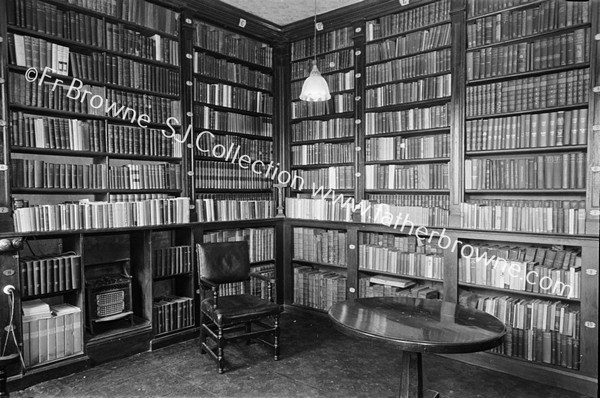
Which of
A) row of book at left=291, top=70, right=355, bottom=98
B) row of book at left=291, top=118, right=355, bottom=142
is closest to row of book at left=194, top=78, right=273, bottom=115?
row of book at left=291, top=118, right=355, bottom=142

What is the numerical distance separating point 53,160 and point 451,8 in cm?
361

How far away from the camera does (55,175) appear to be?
127 inches

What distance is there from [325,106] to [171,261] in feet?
7.50

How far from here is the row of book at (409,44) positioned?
12.4ft

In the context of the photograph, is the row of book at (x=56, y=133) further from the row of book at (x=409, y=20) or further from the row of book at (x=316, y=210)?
the row of book at (x=409, y=20)

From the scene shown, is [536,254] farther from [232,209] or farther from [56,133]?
[56,133]

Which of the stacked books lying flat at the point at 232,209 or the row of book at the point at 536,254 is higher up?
the stacked books lying flat at the point at 232,209

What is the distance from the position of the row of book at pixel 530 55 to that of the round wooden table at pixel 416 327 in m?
1.98

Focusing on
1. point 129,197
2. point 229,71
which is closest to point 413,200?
point 229,71

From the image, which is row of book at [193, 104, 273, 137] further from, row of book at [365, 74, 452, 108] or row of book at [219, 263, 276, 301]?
row of book at [219, 263, 276, 301]

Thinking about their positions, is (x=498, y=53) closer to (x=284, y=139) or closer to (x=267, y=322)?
(x=284, y=139)

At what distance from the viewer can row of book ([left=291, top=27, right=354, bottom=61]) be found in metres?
4.46

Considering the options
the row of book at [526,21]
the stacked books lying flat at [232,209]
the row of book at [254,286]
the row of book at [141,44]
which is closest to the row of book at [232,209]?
the stacked books lying flat at [232,209]

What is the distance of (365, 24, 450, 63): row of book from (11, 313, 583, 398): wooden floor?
2647 mm
